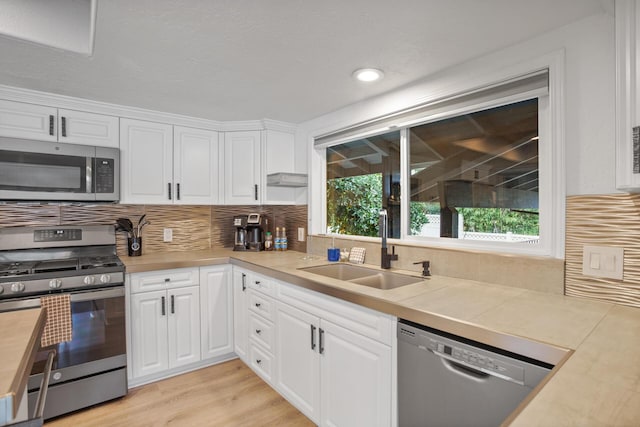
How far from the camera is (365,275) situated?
2320 millimetres

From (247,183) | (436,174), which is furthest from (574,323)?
(247,183)

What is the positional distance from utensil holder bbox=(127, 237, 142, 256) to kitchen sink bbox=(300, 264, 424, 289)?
152 centimetres

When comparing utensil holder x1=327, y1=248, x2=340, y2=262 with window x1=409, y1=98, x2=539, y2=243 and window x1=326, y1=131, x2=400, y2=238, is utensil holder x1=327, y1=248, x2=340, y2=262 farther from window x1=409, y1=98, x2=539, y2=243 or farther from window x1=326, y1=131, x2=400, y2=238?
window x1=409, y1=98, x2=539, y2=243

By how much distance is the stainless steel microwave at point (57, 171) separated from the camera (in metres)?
2.22

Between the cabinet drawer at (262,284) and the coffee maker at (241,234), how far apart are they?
66 cm

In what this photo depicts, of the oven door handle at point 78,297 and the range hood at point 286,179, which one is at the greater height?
the range hood at point 286,179

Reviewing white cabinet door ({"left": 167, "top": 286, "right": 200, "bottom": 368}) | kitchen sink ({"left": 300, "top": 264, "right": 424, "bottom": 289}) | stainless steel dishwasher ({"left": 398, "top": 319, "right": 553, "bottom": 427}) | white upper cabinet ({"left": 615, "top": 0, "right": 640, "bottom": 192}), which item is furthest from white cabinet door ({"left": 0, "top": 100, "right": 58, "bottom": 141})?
white upper cabinet ({"left": 615, "top": 0, "right": 640, "bottom": 192})

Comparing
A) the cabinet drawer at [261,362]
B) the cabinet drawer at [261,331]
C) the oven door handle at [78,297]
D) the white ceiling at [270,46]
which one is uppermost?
the white ceiling at [270,46]

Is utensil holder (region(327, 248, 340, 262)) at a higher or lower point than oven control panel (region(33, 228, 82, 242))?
lower

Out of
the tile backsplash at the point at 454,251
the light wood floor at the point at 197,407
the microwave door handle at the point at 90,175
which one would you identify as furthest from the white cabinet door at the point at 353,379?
the microwave door handle at the point at 90,175

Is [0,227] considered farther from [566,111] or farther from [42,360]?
[566,111]

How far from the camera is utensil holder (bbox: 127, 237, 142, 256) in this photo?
281 centimetres

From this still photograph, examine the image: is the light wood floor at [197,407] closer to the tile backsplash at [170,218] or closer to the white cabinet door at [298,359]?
the white cabinet door at [298,359]

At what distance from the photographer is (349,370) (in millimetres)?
1686
